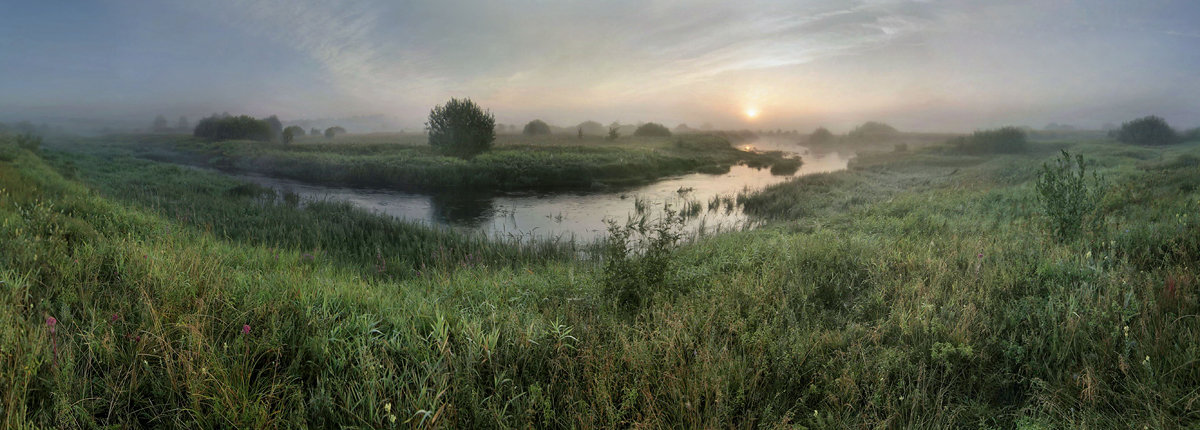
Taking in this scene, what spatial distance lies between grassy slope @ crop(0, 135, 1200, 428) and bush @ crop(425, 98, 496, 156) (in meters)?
12.8

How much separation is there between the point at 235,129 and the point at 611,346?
24599mm

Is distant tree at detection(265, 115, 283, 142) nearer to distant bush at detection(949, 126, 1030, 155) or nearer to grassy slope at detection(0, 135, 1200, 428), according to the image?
grassy slope at detection(0, 135, 1200, 428)

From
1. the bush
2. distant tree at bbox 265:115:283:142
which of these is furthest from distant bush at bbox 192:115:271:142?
the bush

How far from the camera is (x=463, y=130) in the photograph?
63.5ft

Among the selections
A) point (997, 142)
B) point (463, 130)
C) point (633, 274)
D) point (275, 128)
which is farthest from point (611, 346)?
point (997, 142)

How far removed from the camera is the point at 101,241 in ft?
19.5

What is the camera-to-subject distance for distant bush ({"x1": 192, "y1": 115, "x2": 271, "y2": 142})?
803 inches

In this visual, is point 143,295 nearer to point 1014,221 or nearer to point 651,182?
point 1014,221

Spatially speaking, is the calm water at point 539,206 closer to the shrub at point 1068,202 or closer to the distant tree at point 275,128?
the distant tree at point 275,128

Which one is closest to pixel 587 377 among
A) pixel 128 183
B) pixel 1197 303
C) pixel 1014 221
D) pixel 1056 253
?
pixel 1197 303

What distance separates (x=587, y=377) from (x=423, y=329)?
163cm

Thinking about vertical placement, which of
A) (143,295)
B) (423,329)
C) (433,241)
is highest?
(143,295)

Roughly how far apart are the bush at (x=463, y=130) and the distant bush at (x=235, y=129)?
8.35 meters

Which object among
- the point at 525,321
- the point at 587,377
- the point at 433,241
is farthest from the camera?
the point at 433,241
